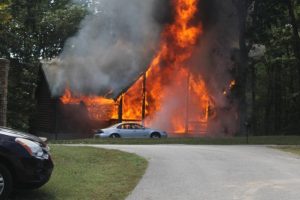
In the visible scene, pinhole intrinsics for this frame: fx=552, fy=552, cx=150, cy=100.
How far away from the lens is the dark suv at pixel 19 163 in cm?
827

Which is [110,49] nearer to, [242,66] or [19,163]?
[242,66]

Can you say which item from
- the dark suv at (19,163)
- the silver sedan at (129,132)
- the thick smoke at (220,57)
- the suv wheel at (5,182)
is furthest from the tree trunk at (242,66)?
the suv wheel at (5,182)

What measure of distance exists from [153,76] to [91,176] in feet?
78.8

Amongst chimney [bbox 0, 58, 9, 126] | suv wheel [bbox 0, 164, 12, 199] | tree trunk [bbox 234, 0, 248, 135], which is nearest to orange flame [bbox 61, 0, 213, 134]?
tree trunk [bbox 234, 0, 248, 135]

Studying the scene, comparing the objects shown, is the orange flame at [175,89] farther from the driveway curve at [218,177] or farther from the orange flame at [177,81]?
the driveway curve at [218,177]

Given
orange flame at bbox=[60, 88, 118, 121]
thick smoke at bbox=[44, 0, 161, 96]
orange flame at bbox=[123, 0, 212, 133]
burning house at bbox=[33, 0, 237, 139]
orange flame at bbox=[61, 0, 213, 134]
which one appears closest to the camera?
thick smoke at bbox=[44, 0, 161, 96]

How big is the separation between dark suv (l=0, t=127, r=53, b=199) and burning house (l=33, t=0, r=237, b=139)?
23.9 m

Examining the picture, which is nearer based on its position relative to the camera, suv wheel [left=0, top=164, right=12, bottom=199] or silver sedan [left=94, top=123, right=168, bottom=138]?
suv wheel [left=0, top=164, right=12, bottom=199]

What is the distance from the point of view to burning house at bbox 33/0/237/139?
3281 centimetres

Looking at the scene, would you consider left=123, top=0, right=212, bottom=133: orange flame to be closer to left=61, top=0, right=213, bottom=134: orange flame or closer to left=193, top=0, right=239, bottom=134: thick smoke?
left=61, top=0, right=213, bottom=134: orange flame

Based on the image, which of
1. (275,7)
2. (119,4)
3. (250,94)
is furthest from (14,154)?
(250,94)

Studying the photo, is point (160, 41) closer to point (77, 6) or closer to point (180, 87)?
point (180, 87)

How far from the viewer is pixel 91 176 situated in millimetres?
11586

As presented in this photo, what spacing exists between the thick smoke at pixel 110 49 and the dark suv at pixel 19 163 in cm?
2382
